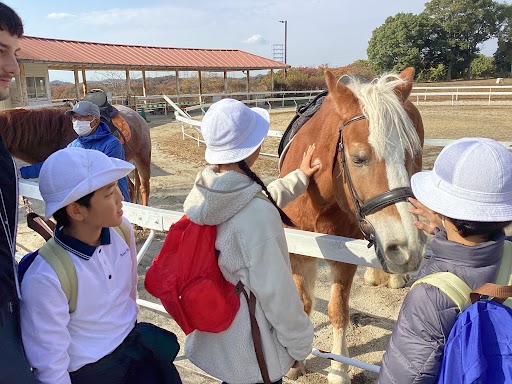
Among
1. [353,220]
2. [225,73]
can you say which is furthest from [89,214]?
[225,73]

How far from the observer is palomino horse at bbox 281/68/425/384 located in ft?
5.76

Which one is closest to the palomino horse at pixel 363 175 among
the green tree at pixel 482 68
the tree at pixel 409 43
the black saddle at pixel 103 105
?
the black saddle at pixel 103 105

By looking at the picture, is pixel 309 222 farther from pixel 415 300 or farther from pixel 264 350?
pixel 415 300

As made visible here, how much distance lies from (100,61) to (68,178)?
2240 centimetres

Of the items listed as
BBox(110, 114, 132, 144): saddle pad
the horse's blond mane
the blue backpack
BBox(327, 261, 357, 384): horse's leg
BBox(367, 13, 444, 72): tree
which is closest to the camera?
the blue backpack

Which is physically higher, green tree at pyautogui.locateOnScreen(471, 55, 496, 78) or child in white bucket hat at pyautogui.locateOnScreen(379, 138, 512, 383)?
green tree at pyautogui.locateOnScreen(471, 55, 496, 78)

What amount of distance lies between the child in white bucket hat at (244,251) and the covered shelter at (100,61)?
630 inches

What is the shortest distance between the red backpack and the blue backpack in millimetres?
778

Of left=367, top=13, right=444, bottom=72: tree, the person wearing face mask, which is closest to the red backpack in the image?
the person wearing face mask

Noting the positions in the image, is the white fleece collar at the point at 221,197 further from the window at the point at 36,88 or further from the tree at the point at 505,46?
the tree at the point at 505,46

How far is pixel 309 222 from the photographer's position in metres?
2.80

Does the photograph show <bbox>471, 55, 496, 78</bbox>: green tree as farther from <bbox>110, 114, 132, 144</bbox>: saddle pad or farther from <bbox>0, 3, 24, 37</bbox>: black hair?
<bbox>0, 3, 24, 37</bbox>: black hair

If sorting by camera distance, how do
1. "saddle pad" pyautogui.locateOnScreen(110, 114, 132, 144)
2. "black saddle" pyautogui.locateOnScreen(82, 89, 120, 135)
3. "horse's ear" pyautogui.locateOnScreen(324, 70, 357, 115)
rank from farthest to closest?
"saddle pad" pyautogui.locateOnScreen(110, 114, 132, 144) → "black saddle" pyautogui.locateOnScreen(82, 89, 120, 135) → "horse's ear" pyautogui.locateOnScreen(324, 70, 357, 115)

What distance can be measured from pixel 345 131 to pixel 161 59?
83.9 ft
